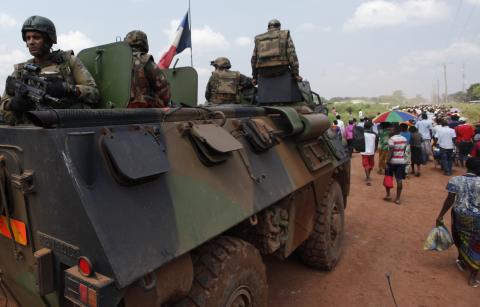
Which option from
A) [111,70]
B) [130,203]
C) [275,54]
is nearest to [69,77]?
[111,70]

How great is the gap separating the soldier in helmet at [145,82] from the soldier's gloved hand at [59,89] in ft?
1.83

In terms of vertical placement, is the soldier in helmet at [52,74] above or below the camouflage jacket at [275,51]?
below

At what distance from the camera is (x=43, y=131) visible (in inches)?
69.5

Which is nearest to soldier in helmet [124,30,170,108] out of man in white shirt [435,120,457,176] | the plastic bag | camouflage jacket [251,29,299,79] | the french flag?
camouflage jacket [251,29,299,79]

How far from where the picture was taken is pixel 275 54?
5.27 m

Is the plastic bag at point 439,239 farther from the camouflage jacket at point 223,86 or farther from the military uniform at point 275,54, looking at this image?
the camouflage jacket at point 223,86

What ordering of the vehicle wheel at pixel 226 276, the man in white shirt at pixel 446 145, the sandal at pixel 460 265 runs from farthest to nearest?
the man in white shirt at pixel 446 145
the sandal at pixel 460 265
the vehicle wheel at pixel 226 276

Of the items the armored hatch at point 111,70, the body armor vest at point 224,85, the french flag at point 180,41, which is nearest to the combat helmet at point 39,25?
the armored hatch at point 111,70

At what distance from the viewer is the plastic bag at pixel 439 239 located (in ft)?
14.8

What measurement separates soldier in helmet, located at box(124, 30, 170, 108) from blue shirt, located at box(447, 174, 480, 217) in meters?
A: 3.50

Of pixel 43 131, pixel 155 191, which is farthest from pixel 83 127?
Result: pixel 155 191

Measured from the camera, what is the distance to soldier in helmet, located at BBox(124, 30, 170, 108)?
3.21m

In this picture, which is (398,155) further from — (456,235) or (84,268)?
(84,268)

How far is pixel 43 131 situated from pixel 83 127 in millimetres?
183
